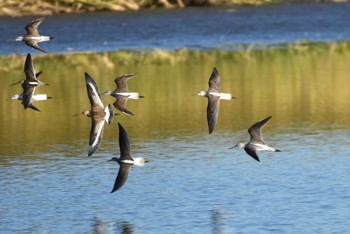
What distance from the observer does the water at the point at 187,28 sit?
1433 inches

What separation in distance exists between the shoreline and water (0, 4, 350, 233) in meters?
6.06

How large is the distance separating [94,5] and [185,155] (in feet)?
63.8

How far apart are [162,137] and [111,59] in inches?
432

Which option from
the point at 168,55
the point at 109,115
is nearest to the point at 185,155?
the point at 109,115

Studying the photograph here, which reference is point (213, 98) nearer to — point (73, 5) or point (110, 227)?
point (110, 227)

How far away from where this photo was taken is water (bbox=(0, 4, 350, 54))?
36.4m

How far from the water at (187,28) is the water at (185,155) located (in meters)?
2.64

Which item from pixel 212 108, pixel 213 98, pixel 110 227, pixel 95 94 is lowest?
pixel 110 227

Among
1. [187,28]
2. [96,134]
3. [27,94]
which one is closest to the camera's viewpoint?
[96,134]

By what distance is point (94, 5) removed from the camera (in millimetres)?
41125

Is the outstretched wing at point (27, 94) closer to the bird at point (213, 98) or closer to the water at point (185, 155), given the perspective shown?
the water at point (185, 155)

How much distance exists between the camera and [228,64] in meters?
33.5

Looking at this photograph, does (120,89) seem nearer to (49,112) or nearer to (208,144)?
(208,144)

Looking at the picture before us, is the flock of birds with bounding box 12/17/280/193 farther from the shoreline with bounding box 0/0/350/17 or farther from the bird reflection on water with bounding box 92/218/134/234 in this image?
the shoreline with bounding box 0/0/350/17
